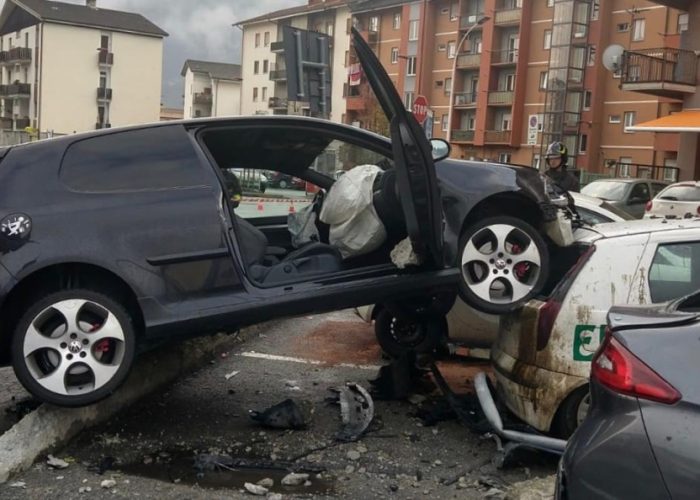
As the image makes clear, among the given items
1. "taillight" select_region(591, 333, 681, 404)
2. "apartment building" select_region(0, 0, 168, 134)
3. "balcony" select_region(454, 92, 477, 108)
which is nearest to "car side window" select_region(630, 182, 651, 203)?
"taillight" select_region(591, 333, 681, 404)

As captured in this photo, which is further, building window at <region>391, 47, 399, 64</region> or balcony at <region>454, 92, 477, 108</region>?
building window at <region>391, 47, 399, 64</region>

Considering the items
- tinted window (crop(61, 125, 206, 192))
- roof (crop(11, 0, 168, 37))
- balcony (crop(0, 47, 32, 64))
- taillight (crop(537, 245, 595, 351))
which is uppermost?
roof (crop(11, 0, 168, 37))

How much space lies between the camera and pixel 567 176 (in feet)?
31.4

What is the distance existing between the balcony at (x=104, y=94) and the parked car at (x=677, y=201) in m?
68.8

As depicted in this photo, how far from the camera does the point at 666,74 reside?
85.8ft

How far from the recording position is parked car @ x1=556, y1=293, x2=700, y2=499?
237cm

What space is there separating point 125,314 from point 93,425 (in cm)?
106

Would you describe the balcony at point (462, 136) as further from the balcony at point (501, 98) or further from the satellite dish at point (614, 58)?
the satellite dish at point (614, 58)

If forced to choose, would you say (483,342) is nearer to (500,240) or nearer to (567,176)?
(500,240)

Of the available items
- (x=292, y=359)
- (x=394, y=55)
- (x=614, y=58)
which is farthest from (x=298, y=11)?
(x=292, y=359)

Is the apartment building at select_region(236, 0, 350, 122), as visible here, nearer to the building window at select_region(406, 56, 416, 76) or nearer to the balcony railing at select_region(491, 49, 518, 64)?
the building window at select_region(406, 56, 416, 76)

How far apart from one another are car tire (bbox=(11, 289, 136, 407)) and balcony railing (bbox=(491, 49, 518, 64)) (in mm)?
54448

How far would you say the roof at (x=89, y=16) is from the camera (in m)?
75.3

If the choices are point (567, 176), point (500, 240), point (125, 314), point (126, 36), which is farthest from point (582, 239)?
point (126, 36)
